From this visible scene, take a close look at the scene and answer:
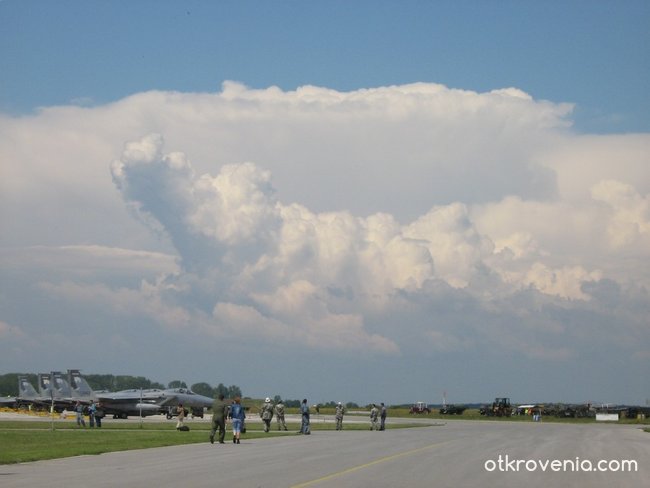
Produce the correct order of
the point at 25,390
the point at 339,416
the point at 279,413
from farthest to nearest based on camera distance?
the point at 25,390, the point at 339,416, the point at 279,413

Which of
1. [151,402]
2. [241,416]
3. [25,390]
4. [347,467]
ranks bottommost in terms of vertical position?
[347,467]

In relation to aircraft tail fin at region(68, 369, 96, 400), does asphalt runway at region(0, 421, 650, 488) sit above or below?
below

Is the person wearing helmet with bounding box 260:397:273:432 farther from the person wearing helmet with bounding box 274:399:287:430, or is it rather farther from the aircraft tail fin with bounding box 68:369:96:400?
the aircraft tail fin with bounding box 68:369:96:400

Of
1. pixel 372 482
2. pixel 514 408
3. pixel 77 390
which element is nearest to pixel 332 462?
pixel 372 482

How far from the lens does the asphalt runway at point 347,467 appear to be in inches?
790

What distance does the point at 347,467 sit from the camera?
23750mm

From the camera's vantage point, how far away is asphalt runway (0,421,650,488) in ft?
65.8

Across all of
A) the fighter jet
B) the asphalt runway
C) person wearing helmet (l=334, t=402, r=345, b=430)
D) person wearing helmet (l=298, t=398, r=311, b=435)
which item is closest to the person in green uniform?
the asphalt runway

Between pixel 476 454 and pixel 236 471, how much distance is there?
9.85 meters

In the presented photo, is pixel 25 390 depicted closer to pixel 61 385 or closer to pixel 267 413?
pixel 61 385

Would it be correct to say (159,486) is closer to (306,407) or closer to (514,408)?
(306,407)

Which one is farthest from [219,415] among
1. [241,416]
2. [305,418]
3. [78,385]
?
[78,385]

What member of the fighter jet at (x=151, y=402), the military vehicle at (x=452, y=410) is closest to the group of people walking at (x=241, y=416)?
the fighter jet at (x=151, y=402)

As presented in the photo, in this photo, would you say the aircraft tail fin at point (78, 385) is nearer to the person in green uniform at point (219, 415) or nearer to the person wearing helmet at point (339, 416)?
the person wearing helmet at point (339, 416)
